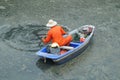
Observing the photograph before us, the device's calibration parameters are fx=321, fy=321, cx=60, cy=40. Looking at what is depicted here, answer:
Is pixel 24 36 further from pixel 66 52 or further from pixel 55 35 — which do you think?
pixel 66 52

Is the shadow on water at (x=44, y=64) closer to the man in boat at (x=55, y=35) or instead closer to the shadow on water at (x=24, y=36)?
the man in boat at (x=55, y=35)

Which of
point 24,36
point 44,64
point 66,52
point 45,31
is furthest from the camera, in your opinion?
point 45,31

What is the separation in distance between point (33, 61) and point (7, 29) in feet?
7.62

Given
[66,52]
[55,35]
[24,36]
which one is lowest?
[24,36]

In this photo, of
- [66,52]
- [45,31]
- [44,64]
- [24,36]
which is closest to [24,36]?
[24,36]

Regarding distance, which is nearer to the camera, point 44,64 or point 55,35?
point 55,35

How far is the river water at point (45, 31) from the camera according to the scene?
9.12 meters

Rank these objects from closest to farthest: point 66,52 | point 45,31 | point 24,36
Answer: point 66,52 → point 24,36 → point 45,31

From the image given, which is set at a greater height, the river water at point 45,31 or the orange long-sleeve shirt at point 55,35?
the orange long-sleeve shirt at point 55,35

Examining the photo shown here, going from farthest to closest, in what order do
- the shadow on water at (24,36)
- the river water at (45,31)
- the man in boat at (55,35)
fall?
the shadow on water at (24,36)
the man in boat at (55,35)
the river water at (45,31)

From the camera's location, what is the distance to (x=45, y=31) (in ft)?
36.9

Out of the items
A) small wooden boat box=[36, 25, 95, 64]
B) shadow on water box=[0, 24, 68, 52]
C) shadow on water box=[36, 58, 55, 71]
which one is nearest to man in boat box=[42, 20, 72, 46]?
small wooden boat box=[36, 25, 95, 64]

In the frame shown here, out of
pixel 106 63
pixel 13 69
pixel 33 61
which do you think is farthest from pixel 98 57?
pixel 13 69

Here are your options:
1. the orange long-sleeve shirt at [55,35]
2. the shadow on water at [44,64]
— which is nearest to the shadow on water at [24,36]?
the shadow on water at [44,64]
